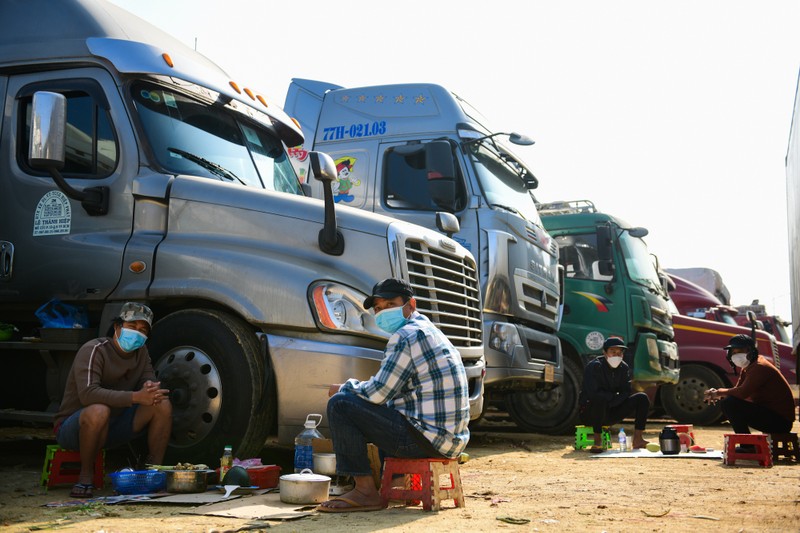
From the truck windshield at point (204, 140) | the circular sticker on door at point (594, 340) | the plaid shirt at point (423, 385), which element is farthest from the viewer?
the circular sticker on door at point (594, 340)

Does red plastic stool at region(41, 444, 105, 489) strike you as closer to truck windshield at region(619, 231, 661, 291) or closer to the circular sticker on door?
the circular sticker on door

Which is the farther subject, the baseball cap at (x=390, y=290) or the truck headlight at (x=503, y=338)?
the truck headlight at (x=503, y=338)

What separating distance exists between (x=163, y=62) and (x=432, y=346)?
125 inches

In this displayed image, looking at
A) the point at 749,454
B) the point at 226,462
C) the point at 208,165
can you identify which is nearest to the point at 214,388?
the point at 226,462

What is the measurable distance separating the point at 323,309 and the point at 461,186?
11.7 feet

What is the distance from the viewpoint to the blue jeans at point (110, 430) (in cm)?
575

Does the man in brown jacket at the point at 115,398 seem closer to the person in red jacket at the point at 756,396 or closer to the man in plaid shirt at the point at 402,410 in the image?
the man in plaid shirt at the point at 402,410

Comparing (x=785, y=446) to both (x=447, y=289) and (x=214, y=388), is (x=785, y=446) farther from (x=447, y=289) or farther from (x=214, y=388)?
(x=214, y=388)

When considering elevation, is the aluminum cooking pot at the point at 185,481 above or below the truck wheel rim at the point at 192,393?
below

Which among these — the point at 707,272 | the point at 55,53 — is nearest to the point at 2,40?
the point at 55,53

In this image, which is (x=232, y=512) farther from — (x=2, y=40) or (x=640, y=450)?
(x=640, y=450)

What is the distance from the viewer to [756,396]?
29.9ft

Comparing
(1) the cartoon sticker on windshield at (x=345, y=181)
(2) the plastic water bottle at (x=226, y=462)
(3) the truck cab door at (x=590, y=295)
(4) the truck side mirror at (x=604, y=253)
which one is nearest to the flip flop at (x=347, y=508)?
(2) the plastic water bottle at (x=226, y=462)

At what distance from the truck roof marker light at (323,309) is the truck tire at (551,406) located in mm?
5988
